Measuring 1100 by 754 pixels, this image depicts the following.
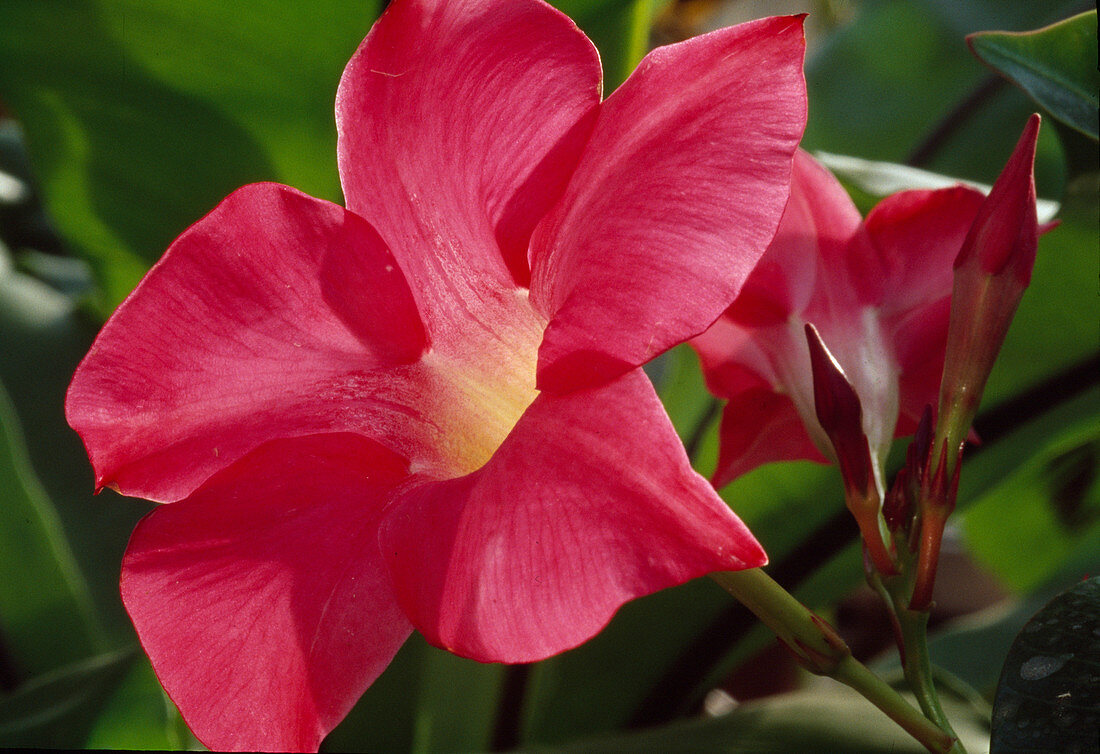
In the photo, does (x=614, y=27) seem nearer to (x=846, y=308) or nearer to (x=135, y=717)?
(x=846, y=308)

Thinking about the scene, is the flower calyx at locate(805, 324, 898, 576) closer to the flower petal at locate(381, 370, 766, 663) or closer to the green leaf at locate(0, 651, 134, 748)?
the flower petal at locate(381, 370, 766, 663)

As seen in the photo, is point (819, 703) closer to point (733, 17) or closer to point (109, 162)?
point (109, 162)

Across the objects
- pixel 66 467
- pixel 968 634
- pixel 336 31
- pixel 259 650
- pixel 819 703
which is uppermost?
pixel 336 31

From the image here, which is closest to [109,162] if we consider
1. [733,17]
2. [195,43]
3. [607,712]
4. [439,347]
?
[195,43]

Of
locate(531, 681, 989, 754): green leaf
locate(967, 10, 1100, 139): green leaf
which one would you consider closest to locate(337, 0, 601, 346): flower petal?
locate(967, 10, 1100, 139): green leaf

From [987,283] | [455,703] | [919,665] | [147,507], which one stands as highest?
[987,283]

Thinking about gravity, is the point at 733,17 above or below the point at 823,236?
below

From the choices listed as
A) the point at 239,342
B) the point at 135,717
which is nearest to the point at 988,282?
the point at 239,342

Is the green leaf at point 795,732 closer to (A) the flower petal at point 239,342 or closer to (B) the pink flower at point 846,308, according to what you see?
(B) the pink flower at point 846,308
